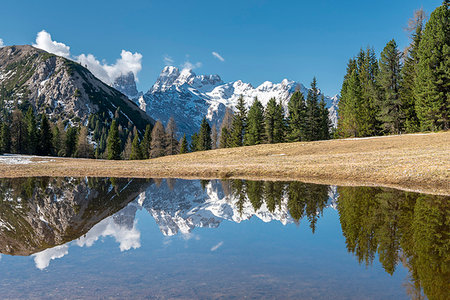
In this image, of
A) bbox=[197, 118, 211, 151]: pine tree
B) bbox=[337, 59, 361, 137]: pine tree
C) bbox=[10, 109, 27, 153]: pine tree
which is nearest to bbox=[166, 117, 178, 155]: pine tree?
bbox=[197, 118, 211, 151]: pine tree

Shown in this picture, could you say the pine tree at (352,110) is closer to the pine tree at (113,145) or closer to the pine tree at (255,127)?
the pine tree at (255,127)

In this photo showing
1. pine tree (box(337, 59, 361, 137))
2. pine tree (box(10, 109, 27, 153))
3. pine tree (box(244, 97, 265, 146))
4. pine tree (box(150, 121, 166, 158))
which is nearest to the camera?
pine tree (box(337, 59, 361, 137))

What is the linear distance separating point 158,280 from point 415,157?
29.6 meters

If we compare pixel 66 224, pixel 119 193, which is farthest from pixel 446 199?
pixel 119 193

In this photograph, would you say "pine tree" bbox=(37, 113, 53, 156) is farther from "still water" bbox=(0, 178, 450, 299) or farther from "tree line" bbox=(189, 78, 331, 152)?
"still water" bbox=(0, 178, 450, 299)

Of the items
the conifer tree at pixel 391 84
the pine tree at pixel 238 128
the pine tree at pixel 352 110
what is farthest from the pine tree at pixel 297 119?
the conifer tree at pixel 391 84

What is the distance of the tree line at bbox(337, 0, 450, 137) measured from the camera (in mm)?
50000

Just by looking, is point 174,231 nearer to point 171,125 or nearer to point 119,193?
point 119,193

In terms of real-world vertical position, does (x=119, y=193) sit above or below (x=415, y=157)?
below

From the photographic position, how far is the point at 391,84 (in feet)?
200

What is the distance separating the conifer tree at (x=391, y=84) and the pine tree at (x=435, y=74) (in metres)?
6.46

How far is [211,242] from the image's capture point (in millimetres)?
10445

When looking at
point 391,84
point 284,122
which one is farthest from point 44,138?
point 391,84

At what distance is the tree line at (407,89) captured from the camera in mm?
A: 50000
